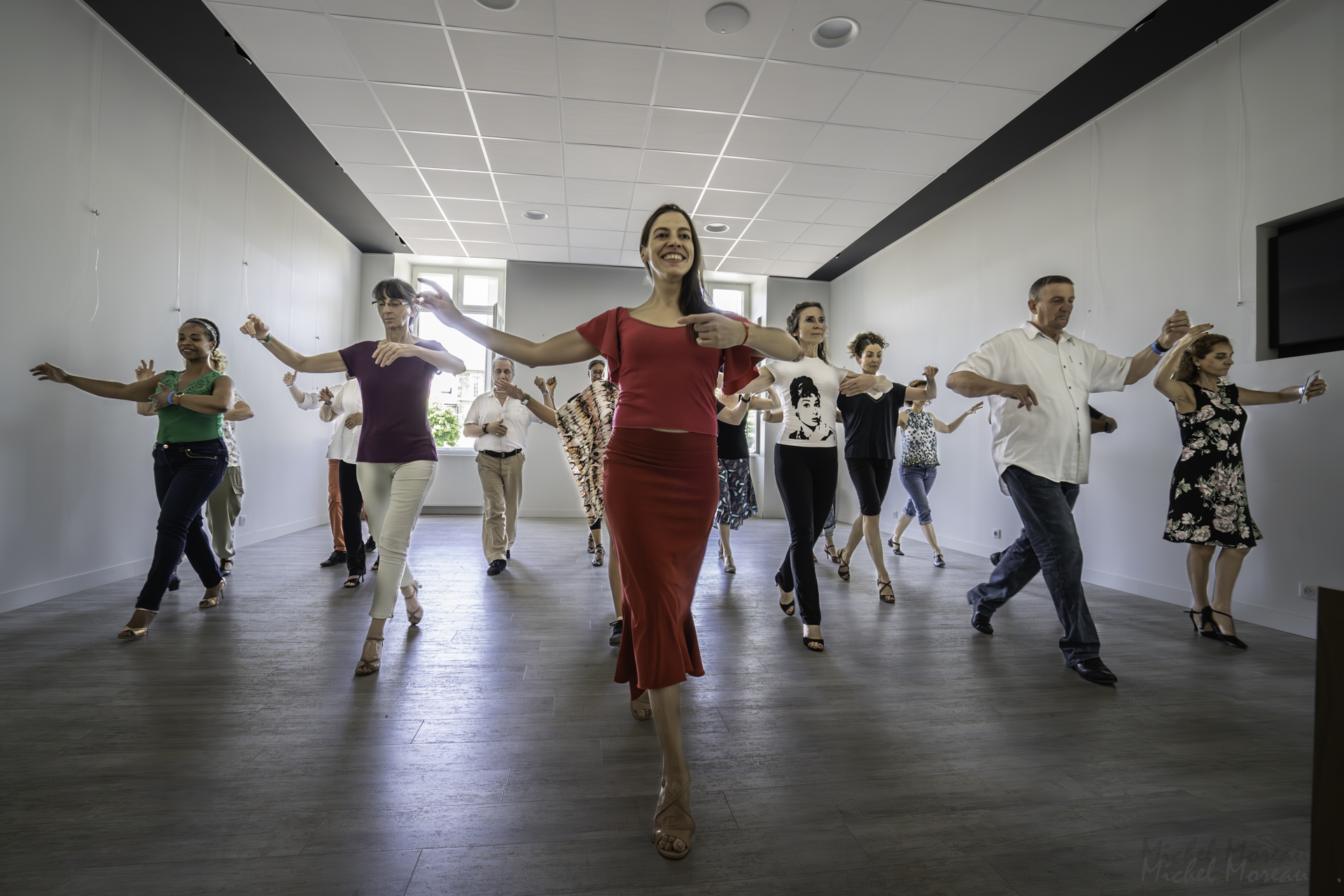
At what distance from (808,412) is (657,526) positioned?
6.16ft

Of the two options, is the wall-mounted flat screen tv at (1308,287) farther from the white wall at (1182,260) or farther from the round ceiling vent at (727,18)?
the round ceiling vent at (727,18)

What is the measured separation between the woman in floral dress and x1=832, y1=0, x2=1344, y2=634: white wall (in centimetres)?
34

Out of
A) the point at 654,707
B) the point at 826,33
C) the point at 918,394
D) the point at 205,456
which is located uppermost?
the point at 826,33

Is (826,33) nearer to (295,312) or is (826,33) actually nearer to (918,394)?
(918,394)

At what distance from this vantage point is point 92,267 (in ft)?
13.5

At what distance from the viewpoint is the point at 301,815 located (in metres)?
1.59

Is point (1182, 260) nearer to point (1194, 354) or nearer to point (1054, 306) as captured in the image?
point (1194, 354)

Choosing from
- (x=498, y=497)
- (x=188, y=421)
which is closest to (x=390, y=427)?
(x=188, y=421)

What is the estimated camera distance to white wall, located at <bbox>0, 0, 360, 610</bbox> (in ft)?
11.7

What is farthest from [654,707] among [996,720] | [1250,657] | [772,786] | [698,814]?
[1250,657]

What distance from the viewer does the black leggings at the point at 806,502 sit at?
3133 mm

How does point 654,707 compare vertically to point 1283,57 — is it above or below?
below

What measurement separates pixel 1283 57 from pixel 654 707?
16.4ft

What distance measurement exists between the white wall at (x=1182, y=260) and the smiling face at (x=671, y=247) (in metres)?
3.73
